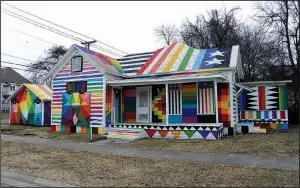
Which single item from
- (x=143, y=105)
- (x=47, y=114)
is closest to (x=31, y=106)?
(x=47, y=114)

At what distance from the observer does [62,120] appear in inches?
666

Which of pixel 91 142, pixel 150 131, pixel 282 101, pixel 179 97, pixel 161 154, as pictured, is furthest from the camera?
pixel 282 101

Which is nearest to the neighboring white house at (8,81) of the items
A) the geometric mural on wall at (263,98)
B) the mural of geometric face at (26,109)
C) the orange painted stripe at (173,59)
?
the mural of geometric face at (26,109)

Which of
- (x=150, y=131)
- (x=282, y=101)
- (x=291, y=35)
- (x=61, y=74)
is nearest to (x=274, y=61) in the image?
(x=291, y=35)

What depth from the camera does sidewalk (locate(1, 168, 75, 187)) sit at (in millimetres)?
6418

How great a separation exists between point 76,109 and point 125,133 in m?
3.92

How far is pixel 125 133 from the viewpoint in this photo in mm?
14258

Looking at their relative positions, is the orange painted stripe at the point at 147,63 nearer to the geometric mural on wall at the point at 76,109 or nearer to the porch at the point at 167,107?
the porch at the point at 167,107

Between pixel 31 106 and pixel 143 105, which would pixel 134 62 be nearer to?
pixel 143 105

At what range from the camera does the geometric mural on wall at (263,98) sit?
722 inches

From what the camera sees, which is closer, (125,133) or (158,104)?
(125,133)

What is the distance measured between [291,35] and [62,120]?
65.0 feet

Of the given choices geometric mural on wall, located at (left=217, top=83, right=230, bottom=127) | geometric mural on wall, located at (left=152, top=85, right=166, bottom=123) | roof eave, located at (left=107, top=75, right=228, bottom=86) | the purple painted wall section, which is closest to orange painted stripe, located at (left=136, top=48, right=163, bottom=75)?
geometric mural on wall, located at (left=152, top=85, right=166, bottom=123)

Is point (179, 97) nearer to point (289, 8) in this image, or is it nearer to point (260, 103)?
point (260, 103)
